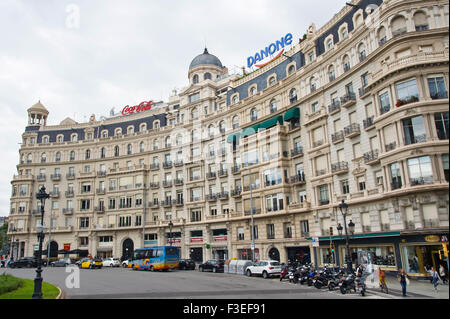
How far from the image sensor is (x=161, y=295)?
18.9 metres

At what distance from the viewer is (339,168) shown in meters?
33.5

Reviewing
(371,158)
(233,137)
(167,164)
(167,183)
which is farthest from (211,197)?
(371,158)

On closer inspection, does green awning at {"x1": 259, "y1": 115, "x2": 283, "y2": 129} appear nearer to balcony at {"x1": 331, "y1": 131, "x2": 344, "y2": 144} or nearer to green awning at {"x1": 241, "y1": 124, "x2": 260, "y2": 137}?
green awning at {"x1": 241, "y1": 124, "x2": 260, "y2": 137}

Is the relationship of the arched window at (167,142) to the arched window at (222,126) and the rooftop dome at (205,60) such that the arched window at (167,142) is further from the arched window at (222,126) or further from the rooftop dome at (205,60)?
the rooftop dome at (205,60)

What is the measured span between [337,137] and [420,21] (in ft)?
38.5

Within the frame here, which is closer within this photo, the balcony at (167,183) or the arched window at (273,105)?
the arched window at (273,105)

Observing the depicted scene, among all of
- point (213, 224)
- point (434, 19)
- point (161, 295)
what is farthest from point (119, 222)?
point (434, 19)

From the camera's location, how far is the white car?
3038 centimetres

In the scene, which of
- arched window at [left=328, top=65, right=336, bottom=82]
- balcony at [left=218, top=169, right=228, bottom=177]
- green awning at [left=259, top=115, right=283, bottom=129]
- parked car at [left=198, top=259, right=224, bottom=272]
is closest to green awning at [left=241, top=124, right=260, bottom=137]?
green awning at [left=259, top=115, right=283, bottom=129]

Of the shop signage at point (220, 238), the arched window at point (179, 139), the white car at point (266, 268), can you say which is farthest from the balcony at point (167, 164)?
the white car at point (266, 268)

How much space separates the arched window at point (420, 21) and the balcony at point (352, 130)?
8907 mm

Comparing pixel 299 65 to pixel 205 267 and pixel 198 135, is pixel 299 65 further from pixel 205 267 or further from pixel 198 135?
pixel 205 267

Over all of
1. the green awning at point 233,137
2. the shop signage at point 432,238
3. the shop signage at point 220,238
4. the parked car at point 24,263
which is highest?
the green awning at point 233,137

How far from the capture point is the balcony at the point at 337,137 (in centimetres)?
3358
